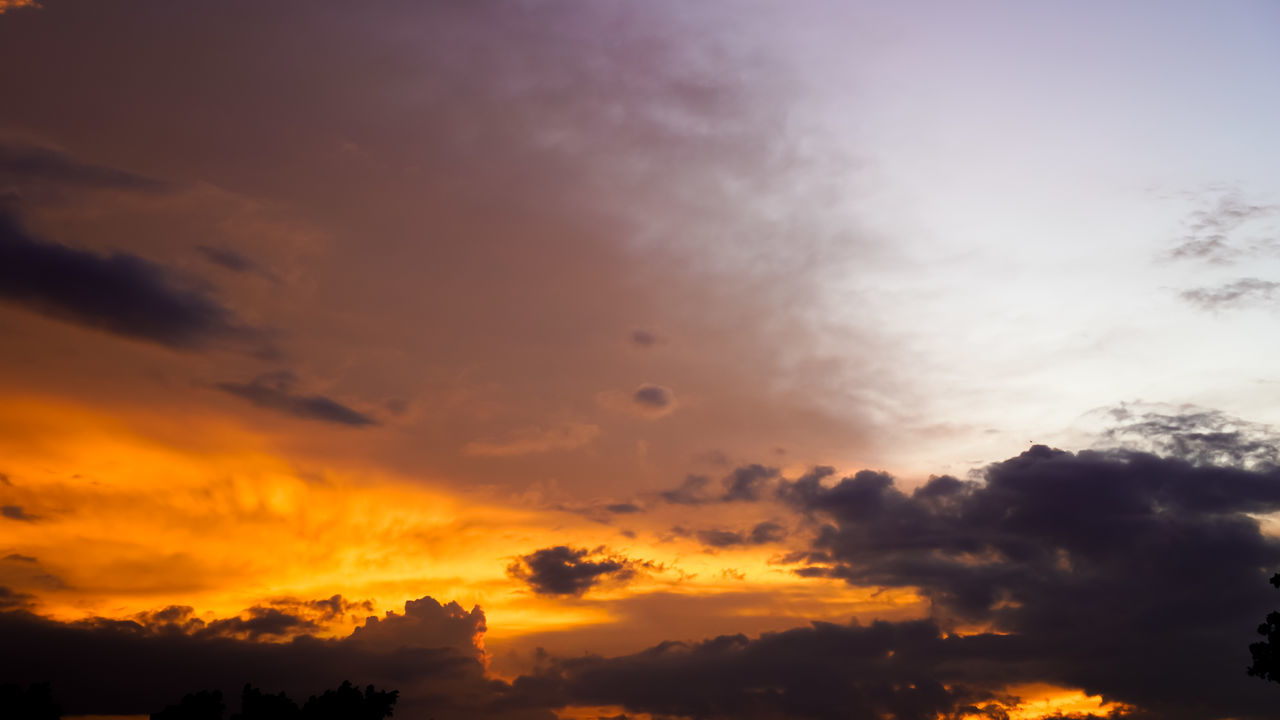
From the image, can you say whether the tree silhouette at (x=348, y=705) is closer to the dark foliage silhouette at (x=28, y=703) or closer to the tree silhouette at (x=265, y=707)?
the tree silhouette at (x=265, y=707)

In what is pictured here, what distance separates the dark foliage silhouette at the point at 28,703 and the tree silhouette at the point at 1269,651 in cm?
10506

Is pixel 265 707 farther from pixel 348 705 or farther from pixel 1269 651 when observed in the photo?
pixel 1269 651

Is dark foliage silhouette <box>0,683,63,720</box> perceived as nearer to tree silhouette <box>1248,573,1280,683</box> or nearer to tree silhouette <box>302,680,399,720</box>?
tree silhouette <box>302,680,399,720</box>

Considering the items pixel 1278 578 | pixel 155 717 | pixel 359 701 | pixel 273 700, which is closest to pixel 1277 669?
pixel 1278 578

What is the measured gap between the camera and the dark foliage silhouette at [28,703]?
7669cm

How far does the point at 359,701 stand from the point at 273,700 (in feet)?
29.3

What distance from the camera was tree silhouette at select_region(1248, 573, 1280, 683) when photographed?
71.0 meters

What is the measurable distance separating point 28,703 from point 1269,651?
107 metres

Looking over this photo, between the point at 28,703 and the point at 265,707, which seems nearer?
the point at 28,703

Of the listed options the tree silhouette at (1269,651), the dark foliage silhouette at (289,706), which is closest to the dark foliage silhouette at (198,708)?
the dark foliage silhouette at (289,706)

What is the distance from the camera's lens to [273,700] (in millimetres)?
94125

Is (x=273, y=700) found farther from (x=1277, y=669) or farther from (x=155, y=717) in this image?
(x=1277, y=669)

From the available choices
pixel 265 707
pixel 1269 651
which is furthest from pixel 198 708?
pixel 1269 651

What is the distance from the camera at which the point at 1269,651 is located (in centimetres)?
7169
